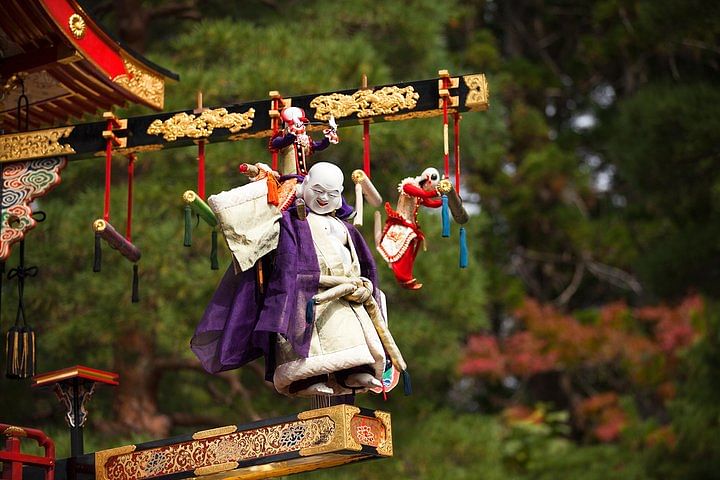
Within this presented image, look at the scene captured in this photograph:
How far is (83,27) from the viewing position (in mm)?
7309

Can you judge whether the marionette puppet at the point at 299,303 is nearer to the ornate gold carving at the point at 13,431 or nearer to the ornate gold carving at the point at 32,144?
the ornate gold carving at the point at 13,431

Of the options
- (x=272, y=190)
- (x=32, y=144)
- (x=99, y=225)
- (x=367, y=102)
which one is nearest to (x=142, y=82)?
(x=32, y=144)

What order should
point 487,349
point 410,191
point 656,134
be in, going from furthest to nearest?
1. point 487,349
2. point 656,134
3. point 410,191

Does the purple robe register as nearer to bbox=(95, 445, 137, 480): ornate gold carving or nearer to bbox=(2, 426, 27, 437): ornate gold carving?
bbox=(95, 445, 137, 480): ornate gold carving

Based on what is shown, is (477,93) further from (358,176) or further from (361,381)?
(361,381)

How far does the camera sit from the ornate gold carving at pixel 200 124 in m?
7.19

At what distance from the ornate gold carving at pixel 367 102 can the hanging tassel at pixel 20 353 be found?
1900 mm

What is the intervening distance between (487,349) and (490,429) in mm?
3582

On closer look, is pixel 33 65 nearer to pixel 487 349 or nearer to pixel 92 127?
pixel 92 127

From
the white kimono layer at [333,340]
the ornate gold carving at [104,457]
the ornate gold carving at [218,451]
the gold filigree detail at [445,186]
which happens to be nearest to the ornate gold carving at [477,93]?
the gold filigree detail at [445,186]

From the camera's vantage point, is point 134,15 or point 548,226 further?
point 548,226

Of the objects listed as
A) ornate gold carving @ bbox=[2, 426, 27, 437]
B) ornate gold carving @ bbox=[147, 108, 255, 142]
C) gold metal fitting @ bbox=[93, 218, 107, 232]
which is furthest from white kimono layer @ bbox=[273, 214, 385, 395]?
ornate gold carving @ bbox=[2, 426, 27, 437]

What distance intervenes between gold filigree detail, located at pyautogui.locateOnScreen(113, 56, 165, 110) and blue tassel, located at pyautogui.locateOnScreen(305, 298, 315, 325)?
2155 millimetres

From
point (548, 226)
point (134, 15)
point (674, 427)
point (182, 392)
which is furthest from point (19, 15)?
point (548, 226)
